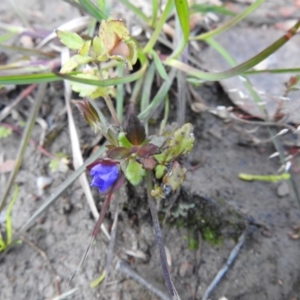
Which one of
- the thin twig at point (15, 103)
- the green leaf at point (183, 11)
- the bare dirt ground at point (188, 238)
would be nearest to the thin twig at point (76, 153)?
the bare dirt ground at point (188, 238)

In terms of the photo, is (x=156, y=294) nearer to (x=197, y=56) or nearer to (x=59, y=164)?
(x=59, y=164)

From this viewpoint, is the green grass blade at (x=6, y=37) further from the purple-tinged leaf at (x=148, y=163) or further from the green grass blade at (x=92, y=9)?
the purple-tinged leaf at (x=148, y=163)

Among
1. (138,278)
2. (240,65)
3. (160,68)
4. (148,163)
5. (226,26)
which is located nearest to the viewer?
(240,65)

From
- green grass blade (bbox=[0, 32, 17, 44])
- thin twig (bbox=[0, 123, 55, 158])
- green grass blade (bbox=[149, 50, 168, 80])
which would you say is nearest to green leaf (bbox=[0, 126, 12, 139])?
thin twig (bbox=[0, 123, 55, 158])

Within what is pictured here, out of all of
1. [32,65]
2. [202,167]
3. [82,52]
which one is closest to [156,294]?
[202,167]

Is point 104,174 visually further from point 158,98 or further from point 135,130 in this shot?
point 158,98

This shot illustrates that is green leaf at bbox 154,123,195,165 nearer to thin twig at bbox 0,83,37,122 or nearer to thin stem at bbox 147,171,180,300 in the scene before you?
thin stem at bbox 147,171,180,300

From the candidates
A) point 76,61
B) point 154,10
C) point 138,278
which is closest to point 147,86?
point 154,10
